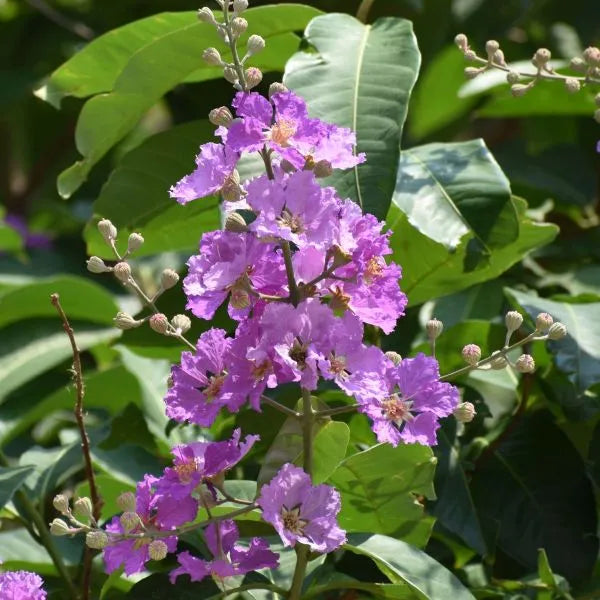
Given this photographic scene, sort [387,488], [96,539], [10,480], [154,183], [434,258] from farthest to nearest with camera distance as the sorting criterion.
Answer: [154,183], [434,258], [10,480], [387,488], [96,539]

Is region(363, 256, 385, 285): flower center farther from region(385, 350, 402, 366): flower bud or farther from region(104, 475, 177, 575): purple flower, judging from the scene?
region(104, 475, 177, 575): purple flower

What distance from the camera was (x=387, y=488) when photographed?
1.02 metres

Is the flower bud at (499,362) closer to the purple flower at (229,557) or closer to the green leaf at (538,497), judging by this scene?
the purple flower at (229,557)

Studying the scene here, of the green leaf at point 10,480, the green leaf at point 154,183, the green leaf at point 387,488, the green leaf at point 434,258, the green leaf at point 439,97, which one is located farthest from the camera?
the green leaf at point 439,97

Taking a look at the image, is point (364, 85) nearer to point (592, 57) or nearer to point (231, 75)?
point (592, 57)

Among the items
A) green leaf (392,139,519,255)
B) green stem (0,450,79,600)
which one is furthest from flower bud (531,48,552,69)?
green stem (0,450,79,600)

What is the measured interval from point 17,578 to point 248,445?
20cm

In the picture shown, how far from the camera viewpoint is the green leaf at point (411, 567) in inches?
35.6

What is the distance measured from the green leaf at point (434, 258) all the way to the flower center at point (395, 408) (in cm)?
43

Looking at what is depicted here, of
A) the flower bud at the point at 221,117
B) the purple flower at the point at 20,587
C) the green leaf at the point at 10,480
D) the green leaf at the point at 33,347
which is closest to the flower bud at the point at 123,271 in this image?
the flower bud at the point at 221,117

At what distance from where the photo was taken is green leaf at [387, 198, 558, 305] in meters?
1.27

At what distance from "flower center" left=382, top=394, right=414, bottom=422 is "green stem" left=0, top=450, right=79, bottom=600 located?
0.49 meters

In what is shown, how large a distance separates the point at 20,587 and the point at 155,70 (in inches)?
26.1

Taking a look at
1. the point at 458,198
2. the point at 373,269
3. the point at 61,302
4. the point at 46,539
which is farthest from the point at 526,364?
the point at 61,302
